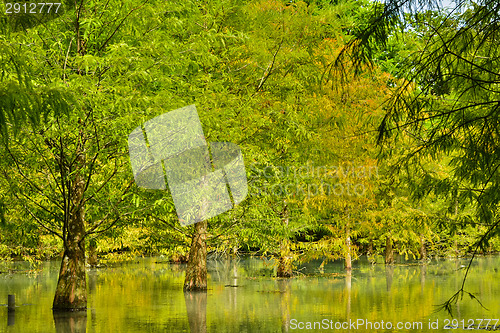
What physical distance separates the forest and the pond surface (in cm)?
166

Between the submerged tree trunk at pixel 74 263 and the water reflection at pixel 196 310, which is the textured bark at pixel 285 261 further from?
the submerged tree trunk at pixel 74 263

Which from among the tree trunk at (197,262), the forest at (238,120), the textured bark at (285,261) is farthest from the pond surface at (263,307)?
the forest at (238,120)

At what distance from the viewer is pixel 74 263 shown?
18656 mm

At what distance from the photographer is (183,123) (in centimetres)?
1769

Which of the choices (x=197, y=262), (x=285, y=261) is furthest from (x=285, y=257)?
(x=197, y=262)

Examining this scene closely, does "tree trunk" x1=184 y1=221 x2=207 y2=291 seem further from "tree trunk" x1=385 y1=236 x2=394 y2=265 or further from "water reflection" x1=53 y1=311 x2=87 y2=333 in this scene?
"tree trunk" x1=385 y1=236 x2=394 y2=265

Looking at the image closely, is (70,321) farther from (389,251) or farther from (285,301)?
(389,251)

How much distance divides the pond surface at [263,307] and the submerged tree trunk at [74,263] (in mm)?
637

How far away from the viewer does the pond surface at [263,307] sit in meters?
15.1

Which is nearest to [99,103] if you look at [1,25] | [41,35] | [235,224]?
[41,35]

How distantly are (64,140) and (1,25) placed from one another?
10.1 metres

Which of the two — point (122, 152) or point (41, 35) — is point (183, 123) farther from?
point (41, 35)

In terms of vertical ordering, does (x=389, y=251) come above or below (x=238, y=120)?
below

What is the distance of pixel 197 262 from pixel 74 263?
6.90 meters
